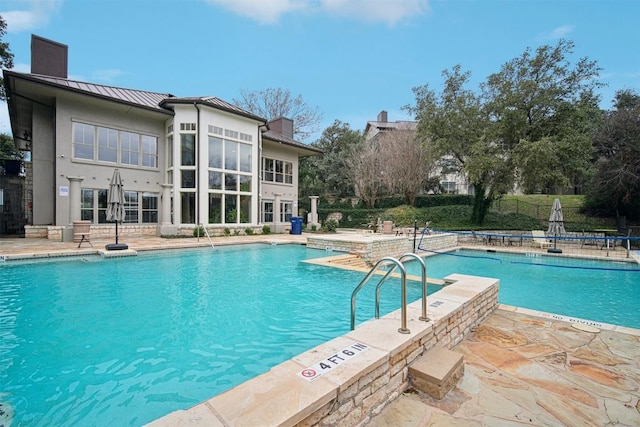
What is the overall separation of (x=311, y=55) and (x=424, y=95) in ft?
26.5

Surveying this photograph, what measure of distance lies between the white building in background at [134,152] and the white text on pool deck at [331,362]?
45.0 ft

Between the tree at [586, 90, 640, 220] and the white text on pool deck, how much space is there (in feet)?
68.5

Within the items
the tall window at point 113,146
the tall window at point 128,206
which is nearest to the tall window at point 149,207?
the tall window at point 128,206

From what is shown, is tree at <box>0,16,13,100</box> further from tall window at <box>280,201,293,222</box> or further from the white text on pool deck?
the white text on pool deck

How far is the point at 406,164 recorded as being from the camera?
22016 mm

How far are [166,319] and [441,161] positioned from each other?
21488 millimetres

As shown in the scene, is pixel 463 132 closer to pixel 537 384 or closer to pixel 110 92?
pixel 537 384

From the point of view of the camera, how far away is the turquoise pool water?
2873mm

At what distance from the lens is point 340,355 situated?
2.41 m

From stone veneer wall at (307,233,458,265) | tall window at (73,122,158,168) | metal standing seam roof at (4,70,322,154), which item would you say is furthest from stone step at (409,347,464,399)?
tall window at (73,122,158,168)

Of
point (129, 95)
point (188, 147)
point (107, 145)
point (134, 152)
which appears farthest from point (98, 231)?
point (129, 95)

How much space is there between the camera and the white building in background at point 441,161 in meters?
22.2

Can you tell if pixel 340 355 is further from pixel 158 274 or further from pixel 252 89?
pixel 252 89

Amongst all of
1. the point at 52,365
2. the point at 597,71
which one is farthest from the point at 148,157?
the point at 597,71
